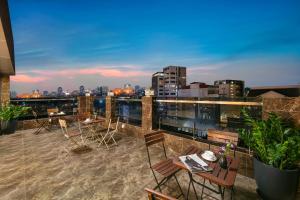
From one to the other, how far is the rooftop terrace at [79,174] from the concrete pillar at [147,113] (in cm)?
64

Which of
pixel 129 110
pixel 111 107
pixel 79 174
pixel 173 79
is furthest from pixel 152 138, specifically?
pixel 173 79

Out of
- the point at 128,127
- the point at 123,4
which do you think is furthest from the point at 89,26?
the point at 128,127

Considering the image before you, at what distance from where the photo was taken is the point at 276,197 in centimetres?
215

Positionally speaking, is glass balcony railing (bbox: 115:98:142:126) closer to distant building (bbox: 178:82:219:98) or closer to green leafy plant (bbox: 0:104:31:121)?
green leafy plant (bbox: 0:104:31:121)

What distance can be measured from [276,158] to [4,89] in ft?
30.8

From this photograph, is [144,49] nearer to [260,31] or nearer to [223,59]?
[223,59]

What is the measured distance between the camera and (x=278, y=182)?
6.89 feet

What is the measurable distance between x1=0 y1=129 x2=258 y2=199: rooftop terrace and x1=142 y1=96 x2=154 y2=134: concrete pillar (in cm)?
64

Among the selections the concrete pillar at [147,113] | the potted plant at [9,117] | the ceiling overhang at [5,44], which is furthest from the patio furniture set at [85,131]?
the ceiling overhang at [5,44]

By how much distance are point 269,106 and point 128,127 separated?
4335 millimetres

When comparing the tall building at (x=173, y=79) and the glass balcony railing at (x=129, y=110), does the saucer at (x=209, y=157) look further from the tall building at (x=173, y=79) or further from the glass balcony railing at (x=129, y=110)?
the tall building at (x=173, y=79)

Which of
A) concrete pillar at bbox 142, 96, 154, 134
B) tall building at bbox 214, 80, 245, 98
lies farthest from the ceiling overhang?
tall building at bbox 214, 80, 245, 98

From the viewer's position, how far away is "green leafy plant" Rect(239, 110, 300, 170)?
2057 mm

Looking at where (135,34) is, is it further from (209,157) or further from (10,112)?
(209,157)
